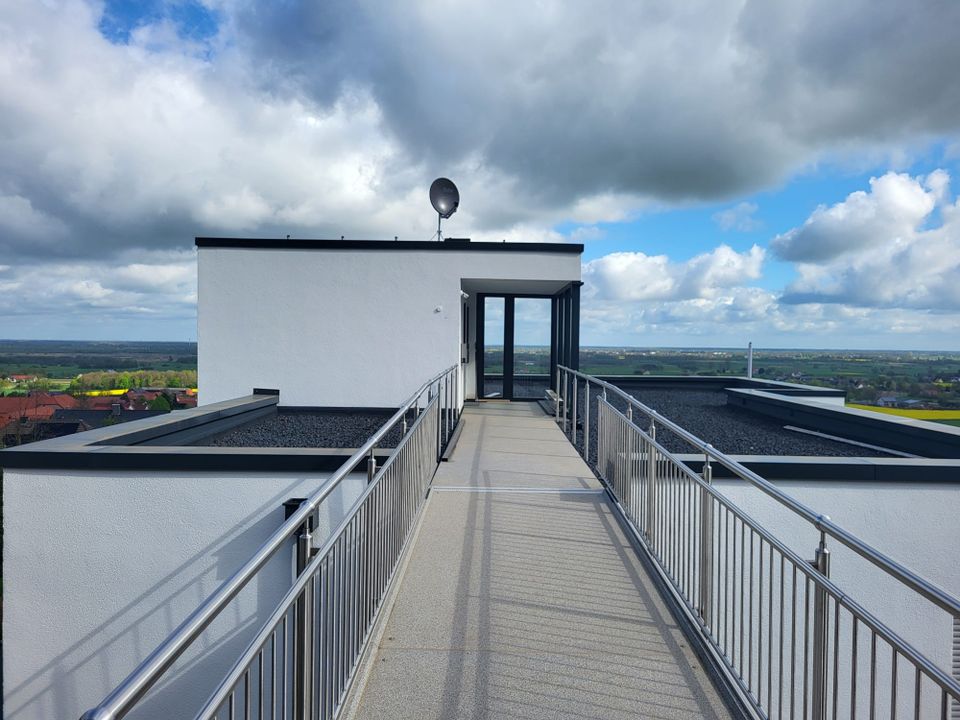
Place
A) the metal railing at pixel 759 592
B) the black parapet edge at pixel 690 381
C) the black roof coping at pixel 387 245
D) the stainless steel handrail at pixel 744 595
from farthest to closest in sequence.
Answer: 1. the black parapet edge at pixel 690 381
2. the black roof coping at pixel 387 245
3. the stainless steel handrail at pixel 744 595
4. the metal railing at pixel 759 592

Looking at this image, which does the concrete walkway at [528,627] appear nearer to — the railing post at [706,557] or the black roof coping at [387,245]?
the railing post at [706,557]

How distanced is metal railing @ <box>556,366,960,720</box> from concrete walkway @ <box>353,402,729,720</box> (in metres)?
0.24

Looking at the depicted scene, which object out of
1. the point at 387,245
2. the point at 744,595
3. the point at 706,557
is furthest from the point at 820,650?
the point at 387,245

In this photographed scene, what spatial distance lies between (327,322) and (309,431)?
114 inches

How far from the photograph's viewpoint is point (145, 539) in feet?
20.5

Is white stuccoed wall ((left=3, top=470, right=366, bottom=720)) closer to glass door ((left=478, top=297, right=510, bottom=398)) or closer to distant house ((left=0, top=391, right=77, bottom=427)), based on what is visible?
glass door ((left=478, top=297, right=510, bottom=398))

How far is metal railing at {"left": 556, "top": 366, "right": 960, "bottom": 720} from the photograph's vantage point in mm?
2088

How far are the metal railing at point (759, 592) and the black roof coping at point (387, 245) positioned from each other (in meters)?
5.55

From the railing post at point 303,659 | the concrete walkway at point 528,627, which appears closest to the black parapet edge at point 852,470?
the concrete walkway at point 528,627

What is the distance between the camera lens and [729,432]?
35.1 feet

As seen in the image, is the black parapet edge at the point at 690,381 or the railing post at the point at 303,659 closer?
the railing post at the point at 303,659

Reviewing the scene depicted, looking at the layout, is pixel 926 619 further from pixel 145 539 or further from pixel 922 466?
pixel 145 539

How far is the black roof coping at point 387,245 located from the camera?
12.1 m

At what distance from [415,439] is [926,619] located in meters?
4.92
